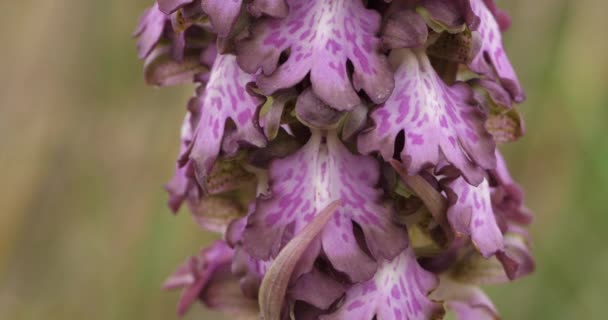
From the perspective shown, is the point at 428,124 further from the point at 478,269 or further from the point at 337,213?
the point at 478,269

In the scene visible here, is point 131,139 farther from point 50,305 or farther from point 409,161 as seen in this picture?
point 409,161

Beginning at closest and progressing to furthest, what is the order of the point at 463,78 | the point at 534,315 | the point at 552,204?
1. the point at 463,78
2. the point at 534,315
3. the point at 552,204

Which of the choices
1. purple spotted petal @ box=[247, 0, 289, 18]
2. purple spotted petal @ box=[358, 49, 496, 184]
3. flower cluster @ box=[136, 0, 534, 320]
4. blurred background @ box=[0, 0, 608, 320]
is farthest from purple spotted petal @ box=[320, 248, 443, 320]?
blurred background @ box=[0, 0, 608, 320]

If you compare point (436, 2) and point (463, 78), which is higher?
point (436, 2)

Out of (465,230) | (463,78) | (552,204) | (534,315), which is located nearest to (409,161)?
(465,230)

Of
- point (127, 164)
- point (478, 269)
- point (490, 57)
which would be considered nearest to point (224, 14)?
point (490, 57)
